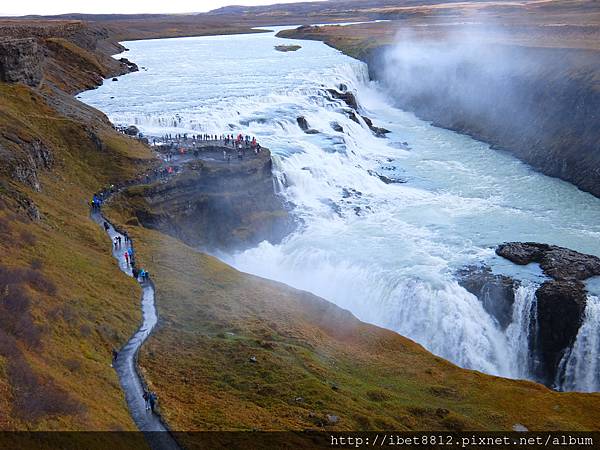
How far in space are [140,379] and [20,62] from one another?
4331 cm

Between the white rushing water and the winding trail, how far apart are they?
16.1 m

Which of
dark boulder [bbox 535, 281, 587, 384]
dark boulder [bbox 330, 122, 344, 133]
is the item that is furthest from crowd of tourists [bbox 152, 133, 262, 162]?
dark boulder [bbox 535, 281, 587, 384]

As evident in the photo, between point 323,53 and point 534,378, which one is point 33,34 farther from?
point 534,378

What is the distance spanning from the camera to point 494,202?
55.2 metres

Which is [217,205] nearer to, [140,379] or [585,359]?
[140,379]

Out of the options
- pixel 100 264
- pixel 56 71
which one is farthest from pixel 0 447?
pixel 56 71

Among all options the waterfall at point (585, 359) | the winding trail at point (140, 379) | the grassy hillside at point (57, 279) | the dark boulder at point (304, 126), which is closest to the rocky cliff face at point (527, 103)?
the dark boulder at point (304, 126)

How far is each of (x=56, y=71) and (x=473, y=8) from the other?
509 feet

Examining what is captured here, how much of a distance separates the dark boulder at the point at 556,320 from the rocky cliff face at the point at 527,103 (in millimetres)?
25910

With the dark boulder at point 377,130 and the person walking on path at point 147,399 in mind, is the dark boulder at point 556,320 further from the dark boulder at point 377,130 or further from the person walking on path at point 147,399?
the dark boulder at point 377,130

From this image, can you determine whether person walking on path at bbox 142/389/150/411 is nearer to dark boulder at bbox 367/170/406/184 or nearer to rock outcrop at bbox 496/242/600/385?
rock outcrop at bbox 496/242/600/385

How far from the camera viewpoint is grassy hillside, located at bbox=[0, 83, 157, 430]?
56.6 ft

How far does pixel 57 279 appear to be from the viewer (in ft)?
87.0

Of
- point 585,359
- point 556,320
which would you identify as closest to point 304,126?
point 556,320
